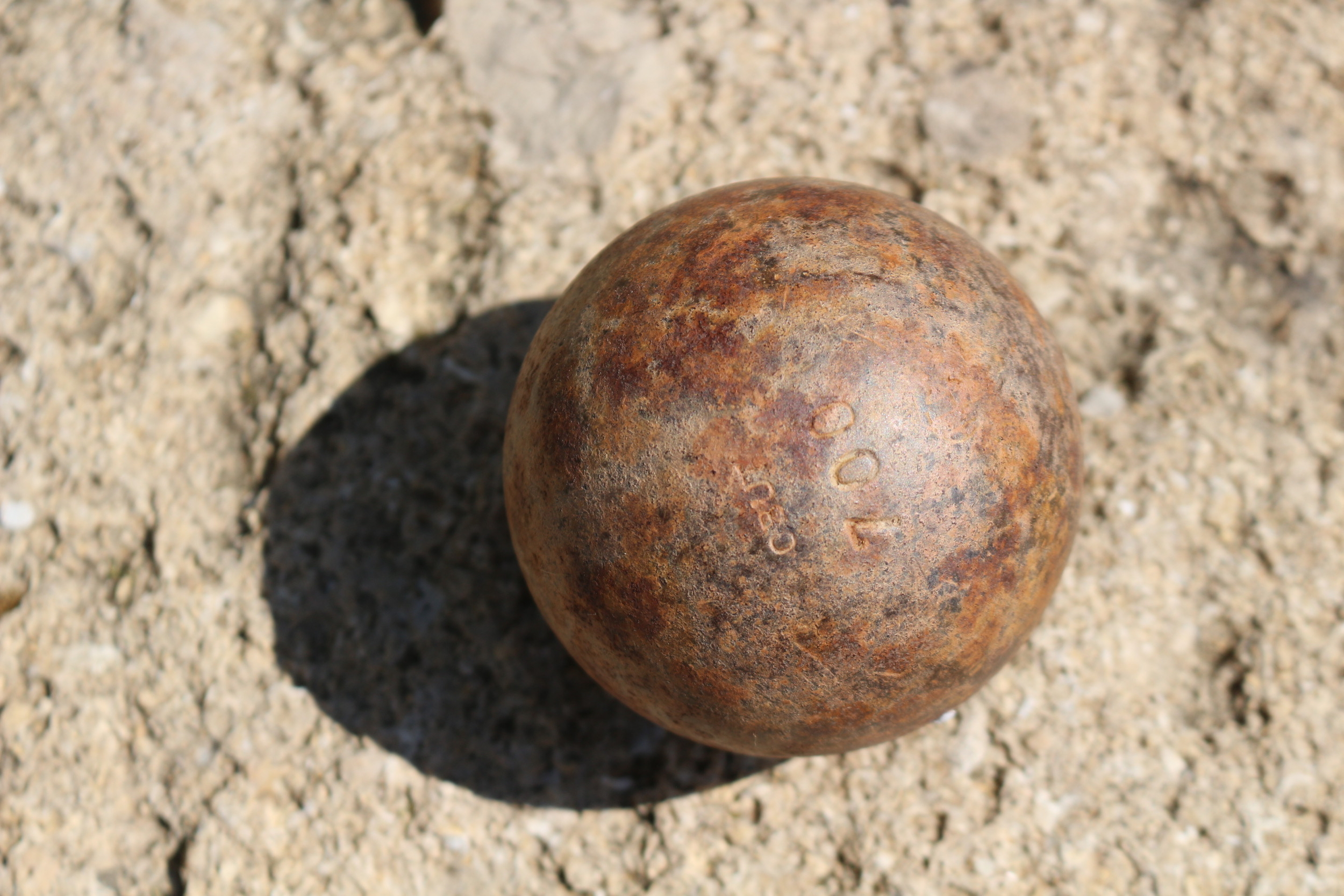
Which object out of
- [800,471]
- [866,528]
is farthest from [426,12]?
[866,528]

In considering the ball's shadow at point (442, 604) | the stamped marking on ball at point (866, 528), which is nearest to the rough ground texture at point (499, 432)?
the ball's shadow at point (442, 604)

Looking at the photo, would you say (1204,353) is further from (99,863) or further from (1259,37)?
(99,863)

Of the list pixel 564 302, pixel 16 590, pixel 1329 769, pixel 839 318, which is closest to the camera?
pixel 839 318

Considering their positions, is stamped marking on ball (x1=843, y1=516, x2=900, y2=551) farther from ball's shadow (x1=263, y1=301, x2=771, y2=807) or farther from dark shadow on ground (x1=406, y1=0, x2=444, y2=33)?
dark shadow on ground (x1=406, y1=0, x2=444, y2=33)

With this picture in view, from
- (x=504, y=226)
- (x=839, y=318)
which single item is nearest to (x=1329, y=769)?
(x=839, y=318)

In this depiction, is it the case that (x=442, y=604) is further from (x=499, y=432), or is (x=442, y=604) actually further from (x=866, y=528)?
(x=866, y=528)

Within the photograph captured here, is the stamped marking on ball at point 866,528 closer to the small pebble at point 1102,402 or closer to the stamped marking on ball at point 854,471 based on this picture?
the stamped marking on ball at point 854,471
